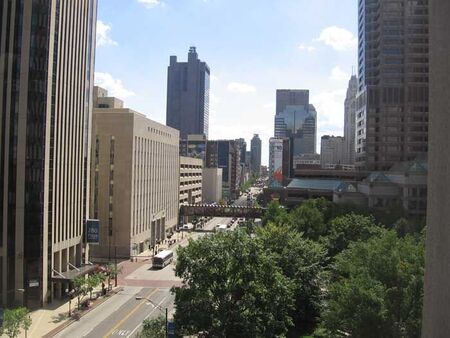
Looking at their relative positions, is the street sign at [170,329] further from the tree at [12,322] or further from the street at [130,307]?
the tree at [12,322]

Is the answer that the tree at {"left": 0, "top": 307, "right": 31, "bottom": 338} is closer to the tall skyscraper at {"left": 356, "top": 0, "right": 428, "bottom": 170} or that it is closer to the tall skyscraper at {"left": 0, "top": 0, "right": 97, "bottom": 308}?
the tall skyscraper at {"left": 0, "top": 0, "right": 97, "bottom": 308}

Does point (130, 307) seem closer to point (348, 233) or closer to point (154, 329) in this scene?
point (154, 329)

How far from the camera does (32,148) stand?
5675 centimetres

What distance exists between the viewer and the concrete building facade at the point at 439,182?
1662 cm

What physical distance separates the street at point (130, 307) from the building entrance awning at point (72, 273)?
4.82m

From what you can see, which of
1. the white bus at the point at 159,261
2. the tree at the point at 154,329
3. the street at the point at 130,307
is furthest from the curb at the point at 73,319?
the tree at the point at 154,329

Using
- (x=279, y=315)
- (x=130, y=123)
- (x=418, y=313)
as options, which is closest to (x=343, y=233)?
(x=279, y=315)

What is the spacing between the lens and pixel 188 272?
34625 mm

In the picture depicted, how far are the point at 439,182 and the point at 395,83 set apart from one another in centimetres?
10807

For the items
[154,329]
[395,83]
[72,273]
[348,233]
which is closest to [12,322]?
[154,329]

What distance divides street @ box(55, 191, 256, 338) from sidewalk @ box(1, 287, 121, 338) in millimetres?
838

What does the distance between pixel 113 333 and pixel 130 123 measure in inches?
1915

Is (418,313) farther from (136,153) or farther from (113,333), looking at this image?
(136,153)

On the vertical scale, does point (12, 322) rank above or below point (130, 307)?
above
